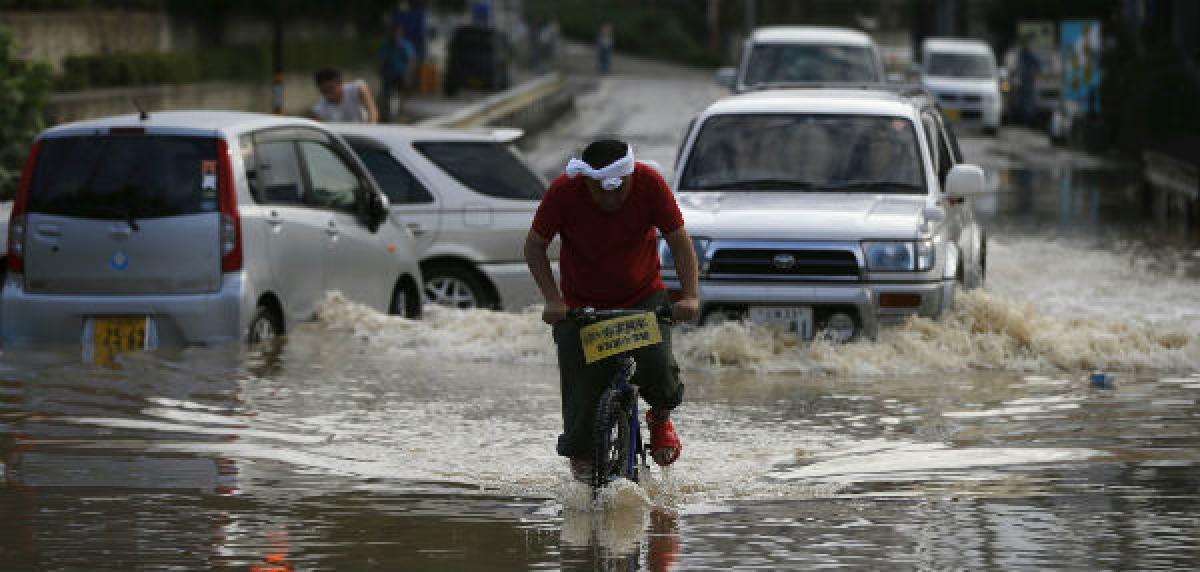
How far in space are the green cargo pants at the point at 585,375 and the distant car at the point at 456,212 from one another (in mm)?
6894

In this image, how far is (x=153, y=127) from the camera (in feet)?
41.1

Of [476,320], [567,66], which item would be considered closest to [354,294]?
[476,320]

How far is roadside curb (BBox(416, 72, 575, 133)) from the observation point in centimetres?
3384

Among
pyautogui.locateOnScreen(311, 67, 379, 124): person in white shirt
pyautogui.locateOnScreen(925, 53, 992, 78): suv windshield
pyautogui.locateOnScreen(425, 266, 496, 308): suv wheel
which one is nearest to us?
pyautogui.locateOnScreen(425, 266, 496, 308): suv wheel

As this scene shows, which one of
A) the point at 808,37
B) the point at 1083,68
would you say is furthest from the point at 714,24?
the point at 808,37

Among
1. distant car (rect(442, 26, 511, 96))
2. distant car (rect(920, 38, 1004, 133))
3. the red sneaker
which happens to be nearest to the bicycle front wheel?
the red sneaker

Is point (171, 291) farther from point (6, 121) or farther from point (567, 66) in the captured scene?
point (567, 66)

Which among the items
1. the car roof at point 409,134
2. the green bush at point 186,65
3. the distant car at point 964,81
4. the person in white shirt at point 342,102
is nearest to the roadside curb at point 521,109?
the green bush at point 186,65

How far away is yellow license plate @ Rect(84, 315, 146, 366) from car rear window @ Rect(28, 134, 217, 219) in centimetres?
63

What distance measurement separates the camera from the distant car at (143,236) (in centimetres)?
1252

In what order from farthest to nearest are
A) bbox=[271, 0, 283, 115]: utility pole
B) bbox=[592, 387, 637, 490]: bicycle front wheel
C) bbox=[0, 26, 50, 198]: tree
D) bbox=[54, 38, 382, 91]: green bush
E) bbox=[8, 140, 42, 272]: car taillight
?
1. bbox=[271, 0, 283, 115]: utility pole
2. bbox=[54, 38, 382, 91]: green bush
3. bbox=[0, 26, 50, 198]: tree
4. bbox=[8, 140, 42, 272]: car taillight
5. bbox=[592, 387, 637, 490]: bicycle front wheel

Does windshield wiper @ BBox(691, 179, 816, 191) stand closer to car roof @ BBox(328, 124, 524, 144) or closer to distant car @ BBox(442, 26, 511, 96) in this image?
car roof @ BBox(328, 124, 524, 144)

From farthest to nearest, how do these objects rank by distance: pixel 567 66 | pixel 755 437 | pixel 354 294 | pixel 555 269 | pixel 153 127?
pixel 567 66 < pixel 555 269 < pixel 354 294 < pixel 153 127 < pixel 755 437

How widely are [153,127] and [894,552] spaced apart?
6.36m
